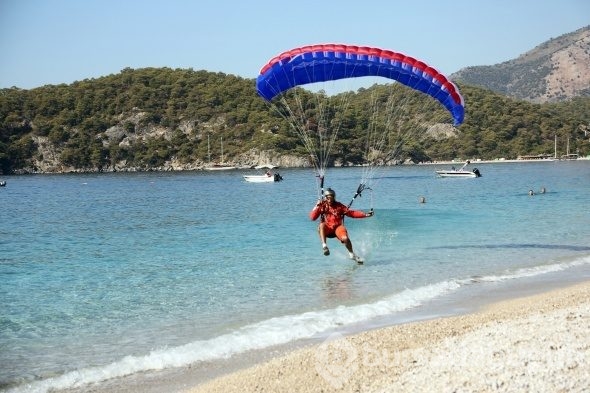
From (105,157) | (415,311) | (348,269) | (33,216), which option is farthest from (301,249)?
(105,157)

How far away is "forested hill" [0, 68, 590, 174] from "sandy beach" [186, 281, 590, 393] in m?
132

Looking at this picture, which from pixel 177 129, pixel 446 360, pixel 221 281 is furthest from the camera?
pixel 177 129

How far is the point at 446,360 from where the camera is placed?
6793 mm

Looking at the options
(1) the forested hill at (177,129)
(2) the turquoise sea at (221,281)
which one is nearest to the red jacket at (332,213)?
(2) the turquoise sea at (221,281)

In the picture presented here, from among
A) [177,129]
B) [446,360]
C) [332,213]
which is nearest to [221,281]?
[332,213]

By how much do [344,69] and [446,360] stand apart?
33.1ft

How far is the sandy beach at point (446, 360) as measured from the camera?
601 centimetres

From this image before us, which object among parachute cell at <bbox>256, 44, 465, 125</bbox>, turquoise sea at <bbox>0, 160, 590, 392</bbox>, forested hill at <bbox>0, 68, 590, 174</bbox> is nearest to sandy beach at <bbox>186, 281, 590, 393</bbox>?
turquoise sea at <bbox>0, 160, 590, 392</bbox>

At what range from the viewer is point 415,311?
11.3m

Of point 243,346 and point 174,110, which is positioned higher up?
point 174,110

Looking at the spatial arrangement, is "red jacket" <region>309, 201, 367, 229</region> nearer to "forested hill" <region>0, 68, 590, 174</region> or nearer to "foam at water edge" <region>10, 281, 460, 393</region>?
"foam at water edge" <region>10, 281, 460, 393</region>

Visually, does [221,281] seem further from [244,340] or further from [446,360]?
[446,360]

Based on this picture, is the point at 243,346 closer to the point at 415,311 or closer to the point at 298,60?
the point at 415,311

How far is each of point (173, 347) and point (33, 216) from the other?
32.0 metres
